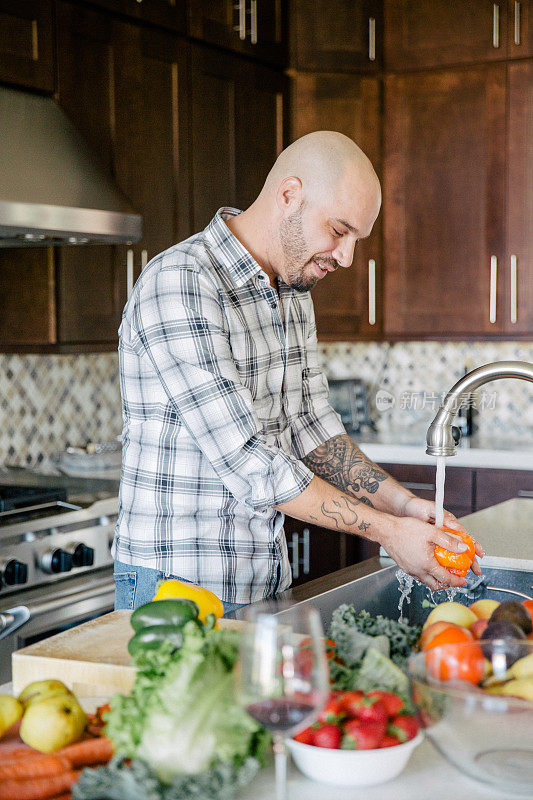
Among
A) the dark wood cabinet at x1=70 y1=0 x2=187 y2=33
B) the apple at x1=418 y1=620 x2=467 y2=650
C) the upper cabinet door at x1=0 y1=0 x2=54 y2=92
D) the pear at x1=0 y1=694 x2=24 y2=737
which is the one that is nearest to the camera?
the pear at x1=0 y1=694 x2=24 y2=737

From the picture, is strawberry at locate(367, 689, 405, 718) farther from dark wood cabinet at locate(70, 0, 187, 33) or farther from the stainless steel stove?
dark wood cabinet at locate(70, 0, 187, 33)

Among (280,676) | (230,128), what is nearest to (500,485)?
(230,128)

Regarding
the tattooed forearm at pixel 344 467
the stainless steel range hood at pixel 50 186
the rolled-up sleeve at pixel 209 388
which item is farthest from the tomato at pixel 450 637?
the stainless steel range hood at pixel 50 186

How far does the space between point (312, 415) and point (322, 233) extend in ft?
1.38

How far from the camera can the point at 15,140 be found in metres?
2.48

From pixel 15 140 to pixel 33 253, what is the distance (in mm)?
377

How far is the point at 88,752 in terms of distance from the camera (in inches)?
36.8

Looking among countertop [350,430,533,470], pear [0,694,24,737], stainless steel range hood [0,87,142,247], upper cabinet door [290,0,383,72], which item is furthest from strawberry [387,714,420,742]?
upper cabinet door [290,0,383,72]

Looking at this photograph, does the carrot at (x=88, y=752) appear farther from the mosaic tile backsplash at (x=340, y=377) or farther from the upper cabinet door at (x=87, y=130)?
the mosaic tile backsplash at (x=340, y=377)

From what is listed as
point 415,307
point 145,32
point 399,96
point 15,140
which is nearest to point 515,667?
point 15,140

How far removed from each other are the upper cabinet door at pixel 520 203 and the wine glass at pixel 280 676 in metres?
3.11

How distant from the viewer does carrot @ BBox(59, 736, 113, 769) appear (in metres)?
0.93

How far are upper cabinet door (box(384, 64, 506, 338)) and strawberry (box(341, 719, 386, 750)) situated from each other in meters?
3.03

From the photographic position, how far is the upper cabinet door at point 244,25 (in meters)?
3.22
